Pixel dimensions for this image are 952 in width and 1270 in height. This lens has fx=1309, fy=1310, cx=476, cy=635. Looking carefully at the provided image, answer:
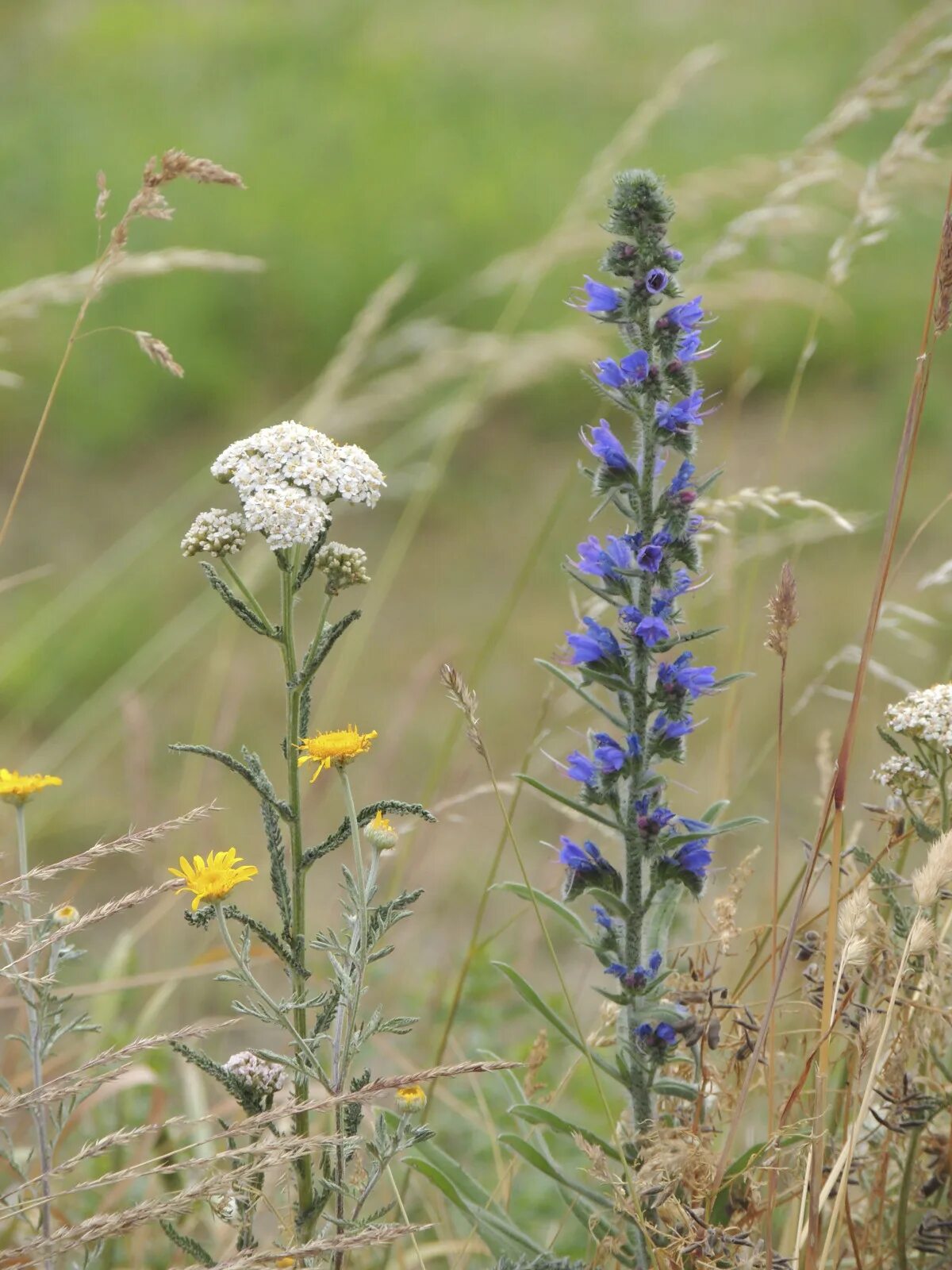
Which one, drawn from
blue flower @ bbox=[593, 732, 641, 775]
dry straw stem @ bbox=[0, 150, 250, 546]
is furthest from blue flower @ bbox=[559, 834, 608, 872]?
dry straw stem @ bbox=[0, 150, 250, 546]

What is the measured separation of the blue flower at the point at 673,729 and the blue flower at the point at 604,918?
260 mm

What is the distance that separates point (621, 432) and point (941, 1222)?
4.17 metres

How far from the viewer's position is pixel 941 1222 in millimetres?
1780

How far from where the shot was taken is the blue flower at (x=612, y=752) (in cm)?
171

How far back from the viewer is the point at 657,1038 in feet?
5.75

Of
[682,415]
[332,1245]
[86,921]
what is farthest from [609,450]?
[332,1245]

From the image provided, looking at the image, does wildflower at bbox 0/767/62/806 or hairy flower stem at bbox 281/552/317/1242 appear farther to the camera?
wildflower at bbox 0/767/62/806

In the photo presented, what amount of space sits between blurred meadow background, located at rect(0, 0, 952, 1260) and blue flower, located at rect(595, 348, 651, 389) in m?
0.73

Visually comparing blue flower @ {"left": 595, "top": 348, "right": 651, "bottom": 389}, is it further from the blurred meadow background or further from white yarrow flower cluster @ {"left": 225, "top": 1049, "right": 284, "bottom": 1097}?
white yarrow flower cluster @ {"left": 225, "top": 1049, "right": 284, "bottom": 1097}

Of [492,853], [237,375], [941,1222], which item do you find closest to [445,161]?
[237,375]

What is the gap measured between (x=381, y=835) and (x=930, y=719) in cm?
74

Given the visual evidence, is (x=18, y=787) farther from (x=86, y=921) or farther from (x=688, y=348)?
(x=688, y=348)

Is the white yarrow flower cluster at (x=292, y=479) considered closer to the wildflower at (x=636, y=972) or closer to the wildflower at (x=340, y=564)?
the wildflower at (x=340, y=564)

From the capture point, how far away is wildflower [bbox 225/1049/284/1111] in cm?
161
